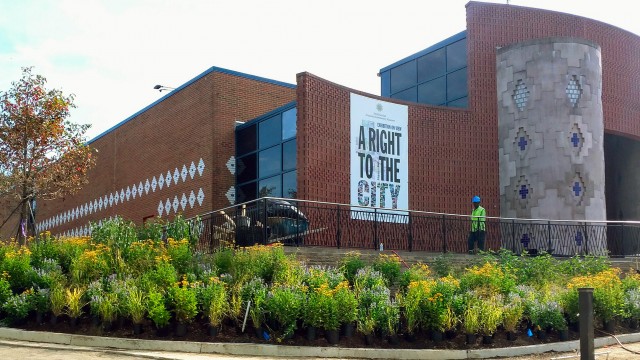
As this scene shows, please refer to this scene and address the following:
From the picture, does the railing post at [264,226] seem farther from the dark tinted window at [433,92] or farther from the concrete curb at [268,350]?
the dark tinted window at [433,92]

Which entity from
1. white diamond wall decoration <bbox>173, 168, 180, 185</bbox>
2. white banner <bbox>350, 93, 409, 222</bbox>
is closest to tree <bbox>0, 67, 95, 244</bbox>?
white diamond wall decoration <bbox>173, 168, 180, 185</bbox>

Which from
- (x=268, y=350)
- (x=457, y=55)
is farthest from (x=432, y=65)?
(x=268, y=350)

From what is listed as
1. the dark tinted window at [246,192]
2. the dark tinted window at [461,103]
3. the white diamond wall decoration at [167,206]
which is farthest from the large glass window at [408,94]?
the white diamond wall decoration at [167,206]

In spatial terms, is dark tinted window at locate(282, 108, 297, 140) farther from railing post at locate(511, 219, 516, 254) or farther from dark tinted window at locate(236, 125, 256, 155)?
railing post at locate(511, 219, 516, 254)

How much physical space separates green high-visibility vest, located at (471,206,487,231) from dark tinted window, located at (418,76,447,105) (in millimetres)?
7343

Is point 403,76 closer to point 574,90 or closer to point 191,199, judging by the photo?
point 574,90

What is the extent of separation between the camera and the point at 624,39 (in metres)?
28.7

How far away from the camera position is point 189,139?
88.0 ft

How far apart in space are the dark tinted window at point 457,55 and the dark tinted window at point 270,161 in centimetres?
789

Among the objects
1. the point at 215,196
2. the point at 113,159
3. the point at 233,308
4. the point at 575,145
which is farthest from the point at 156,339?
the point at 113,159

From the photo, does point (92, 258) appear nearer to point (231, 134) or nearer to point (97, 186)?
point (231, 134)

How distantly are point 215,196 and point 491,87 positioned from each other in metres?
10.6

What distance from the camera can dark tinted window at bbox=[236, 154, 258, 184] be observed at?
2512 cm

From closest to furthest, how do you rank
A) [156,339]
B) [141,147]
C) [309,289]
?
[156,339] → [309,289] → [141,147]
